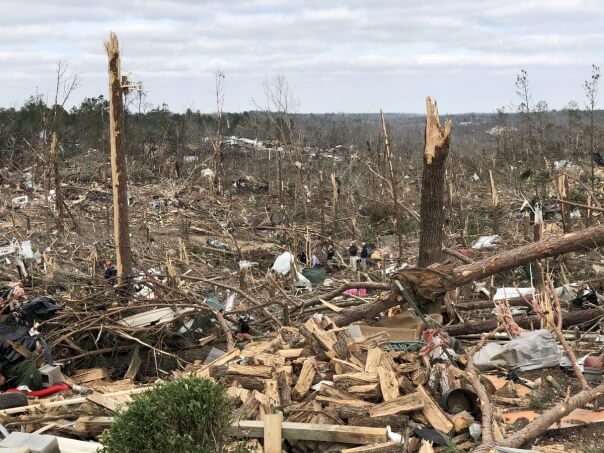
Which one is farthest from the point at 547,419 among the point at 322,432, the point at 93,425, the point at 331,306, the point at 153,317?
the point at 153,317

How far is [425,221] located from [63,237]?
7.51 m

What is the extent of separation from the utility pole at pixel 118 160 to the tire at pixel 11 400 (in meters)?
2.53

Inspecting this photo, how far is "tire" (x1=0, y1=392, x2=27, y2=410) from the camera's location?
15.9 ft

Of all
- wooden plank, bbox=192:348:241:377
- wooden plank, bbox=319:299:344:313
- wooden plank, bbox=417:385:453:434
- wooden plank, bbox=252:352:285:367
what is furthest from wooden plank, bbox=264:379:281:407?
wooden plank, bbox=319:299:344:313

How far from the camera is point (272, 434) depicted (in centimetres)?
409

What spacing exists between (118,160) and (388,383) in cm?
443

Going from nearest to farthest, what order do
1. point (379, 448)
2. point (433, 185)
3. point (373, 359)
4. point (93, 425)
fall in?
point (379, 448) → point (93, 425) → point (373, 359) → point (433, 185)

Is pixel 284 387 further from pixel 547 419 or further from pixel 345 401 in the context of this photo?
pixel 547 419

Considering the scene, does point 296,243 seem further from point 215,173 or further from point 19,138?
point 19,138

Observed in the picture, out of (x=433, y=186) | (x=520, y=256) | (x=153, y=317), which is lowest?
(x=153, y=317)

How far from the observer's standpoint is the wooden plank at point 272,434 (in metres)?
4.05

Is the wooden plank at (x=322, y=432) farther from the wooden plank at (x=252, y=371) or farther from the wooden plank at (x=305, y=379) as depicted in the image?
the wooden plank at (x=252, y=371)

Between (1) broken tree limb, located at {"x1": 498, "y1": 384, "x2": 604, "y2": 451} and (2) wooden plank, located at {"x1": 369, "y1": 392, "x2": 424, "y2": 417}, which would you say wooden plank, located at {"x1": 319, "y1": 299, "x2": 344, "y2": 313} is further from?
(1) broken tree limb, located at {"x1": 498, "y1": 384, "x2": 604, "y2": 451}

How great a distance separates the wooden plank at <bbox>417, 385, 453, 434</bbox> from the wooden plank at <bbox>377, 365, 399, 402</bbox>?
0.19m
